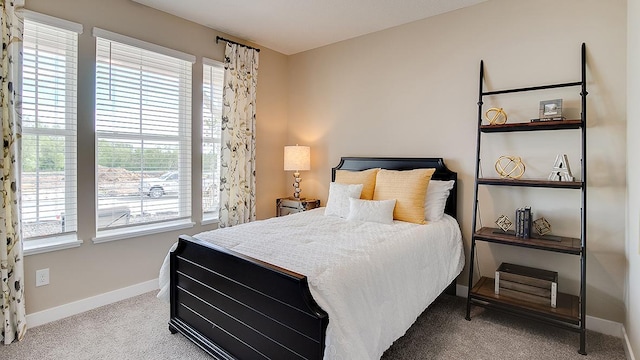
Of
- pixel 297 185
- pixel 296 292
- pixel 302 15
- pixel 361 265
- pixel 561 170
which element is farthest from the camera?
pixel 297 185

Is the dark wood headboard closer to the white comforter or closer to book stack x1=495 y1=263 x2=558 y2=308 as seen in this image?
the white comforter

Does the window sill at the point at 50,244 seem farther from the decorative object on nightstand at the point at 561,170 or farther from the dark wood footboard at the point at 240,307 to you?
the decorative object on nightstand at the point at 561,170

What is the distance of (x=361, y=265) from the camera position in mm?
1708

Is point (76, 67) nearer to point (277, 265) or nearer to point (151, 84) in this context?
point (151, 84)

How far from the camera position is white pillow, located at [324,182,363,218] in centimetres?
303

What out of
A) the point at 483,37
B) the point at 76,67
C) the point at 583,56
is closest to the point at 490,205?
the point at 583,56

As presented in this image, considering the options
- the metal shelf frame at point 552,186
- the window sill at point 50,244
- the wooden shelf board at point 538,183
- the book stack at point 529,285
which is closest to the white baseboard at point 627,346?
the metal shelf frame at point 552,186

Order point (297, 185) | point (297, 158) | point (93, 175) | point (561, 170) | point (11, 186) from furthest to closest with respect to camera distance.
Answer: point (297, 185), point (297, 158), point (93, 175), point (561, 170), point (11, 186)

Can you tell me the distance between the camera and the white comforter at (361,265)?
149cm

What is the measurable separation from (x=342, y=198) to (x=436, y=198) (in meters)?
0.85

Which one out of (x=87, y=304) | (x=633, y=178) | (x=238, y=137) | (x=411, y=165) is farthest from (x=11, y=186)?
(x=633, y=178)

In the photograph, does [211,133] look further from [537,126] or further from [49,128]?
[537,126]

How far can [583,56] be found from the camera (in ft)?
7.72

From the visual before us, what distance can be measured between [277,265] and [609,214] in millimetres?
2449
